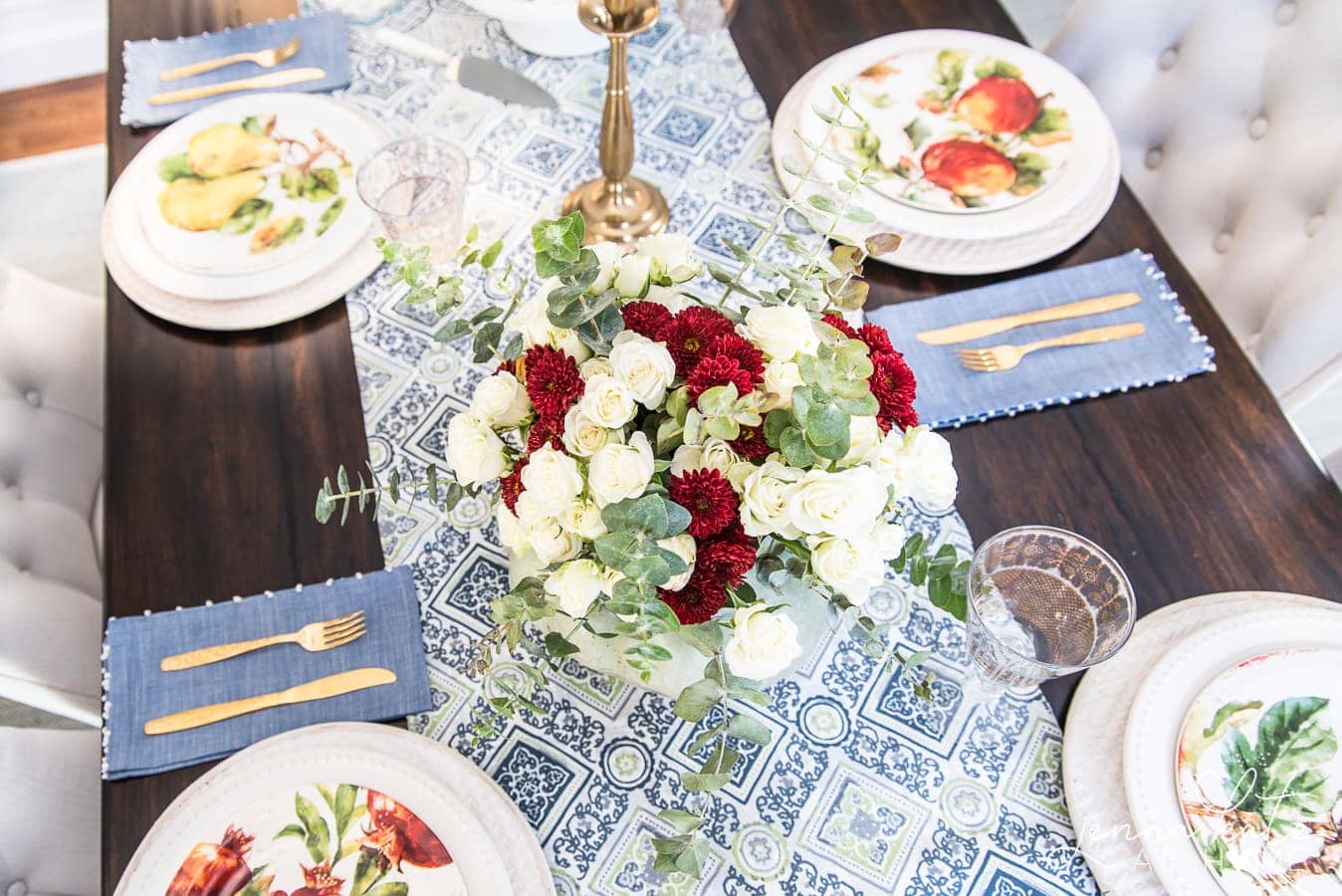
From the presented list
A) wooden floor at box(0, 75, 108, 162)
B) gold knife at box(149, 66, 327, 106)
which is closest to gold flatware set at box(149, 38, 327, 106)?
gold knife at box(149, 66, 327, 106)

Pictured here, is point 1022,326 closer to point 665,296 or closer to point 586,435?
point 665,296

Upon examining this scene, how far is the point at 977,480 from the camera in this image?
0.91 meters

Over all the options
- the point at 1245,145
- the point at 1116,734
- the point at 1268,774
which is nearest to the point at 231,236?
the point at 1116,734

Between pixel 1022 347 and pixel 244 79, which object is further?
pixel 244 79

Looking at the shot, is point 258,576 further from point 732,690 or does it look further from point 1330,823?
point 1330,823

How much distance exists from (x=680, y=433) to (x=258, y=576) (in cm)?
47

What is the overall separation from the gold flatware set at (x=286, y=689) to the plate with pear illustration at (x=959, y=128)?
2.25 feet

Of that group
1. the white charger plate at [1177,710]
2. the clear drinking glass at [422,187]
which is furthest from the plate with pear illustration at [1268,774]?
the clear drinking glass at [422,187]

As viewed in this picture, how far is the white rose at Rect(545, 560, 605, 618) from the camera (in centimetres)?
59

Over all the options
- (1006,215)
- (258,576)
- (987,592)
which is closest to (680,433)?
(987,592)

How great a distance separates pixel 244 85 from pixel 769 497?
0.93 meters

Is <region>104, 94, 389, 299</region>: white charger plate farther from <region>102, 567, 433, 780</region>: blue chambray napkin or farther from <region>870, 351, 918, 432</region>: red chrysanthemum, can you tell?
<region>870, 351, 918, 432</region>: red chrysanthemum

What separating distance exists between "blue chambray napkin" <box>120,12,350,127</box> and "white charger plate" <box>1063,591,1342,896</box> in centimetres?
105

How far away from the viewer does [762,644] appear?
0.57 metres
